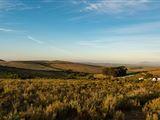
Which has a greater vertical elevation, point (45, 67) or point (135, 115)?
point (135, 115)

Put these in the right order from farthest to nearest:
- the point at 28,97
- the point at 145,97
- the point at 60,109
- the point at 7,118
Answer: the point at 145,97 < the point at 28,97 < the point at 60,109 < the point at 7,118

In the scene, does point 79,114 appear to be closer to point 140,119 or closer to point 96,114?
point 96,114

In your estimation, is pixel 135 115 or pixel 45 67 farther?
pixel 45 67

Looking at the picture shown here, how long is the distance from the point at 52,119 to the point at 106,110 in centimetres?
218

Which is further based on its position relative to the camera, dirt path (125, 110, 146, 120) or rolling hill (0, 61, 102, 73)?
rolling hill (0, 61, 102, 73)

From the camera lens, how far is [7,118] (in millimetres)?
9180

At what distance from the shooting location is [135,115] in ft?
36.2

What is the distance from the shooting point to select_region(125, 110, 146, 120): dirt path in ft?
34.6

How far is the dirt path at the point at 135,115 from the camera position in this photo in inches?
416

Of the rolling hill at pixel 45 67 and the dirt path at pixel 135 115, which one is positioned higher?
the dirt path at pixel 135 115

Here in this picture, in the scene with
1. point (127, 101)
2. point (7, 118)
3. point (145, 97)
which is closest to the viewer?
point (7, 118)

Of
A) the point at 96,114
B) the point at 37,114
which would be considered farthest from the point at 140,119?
the point at 37,114

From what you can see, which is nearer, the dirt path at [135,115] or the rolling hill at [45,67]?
the dirt path at [135,115]

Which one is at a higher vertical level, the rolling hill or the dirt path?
the dirt path
